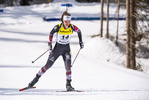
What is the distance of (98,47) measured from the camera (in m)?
19.7

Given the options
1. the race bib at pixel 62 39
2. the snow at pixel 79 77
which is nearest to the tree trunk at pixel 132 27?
the snow at pixel 79 77

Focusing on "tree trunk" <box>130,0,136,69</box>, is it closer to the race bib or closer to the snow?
the snow

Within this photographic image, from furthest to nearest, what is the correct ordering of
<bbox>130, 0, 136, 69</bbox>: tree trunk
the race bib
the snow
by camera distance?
<bbox>130, 0, 136, 69</bbox>: tree trunk < the race bib < the snow

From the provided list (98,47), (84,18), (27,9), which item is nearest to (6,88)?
(98,47)

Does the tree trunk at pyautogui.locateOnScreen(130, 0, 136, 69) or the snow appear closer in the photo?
the snow

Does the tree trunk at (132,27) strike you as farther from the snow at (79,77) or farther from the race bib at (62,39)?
the race bib at (62,39)

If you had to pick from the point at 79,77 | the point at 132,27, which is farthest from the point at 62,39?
the point at 132,27

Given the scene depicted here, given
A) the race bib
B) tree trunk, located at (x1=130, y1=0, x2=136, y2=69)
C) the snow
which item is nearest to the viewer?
the snow

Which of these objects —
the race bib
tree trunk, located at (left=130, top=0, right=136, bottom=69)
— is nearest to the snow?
tree trunk, located at (left=130, top=0, right=136, bottom=69)

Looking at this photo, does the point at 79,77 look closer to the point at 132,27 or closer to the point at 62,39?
the point at 62,39

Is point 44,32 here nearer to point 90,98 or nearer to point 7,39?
point 7,39

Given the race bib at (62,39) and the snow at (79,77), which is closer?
the snow at (79,77)

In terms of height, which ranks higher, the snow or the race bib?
the race bib

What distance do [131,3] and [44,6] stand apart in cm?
3086
